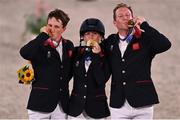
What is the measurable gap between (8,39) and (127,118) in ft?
42.3

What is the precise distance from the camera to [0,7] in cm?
2553

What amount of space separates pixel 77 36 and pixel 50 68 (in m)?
12.3

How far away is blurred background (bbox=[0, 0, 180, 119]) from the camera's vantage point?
10516 mm

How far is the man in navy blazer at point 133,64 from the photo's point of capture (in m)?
5.67

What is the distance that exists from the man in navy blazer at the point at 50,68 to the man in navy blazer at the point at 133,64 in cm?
50

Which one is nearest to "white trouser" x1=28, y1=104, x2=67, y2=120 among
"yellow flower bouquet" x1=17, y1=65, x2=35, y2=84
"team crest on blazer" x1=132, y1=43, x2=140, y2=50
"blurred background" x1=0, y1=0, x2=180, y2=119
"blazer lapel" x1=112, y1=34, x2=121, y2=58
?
"yellow flower bouquet" x1=17, y1=65, x2=35, y2=84

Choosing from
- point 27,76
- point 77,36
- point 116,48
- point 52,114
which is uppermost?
point 77,36

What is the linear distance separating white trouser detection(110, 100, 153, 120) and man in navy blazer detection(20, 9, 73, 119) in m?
0.53

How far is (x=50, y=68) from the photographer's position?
5844mm

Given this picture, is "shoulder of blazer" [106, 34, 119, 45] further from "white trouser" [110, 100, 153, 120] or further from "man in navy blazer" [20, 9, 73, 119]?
"white trouser" [110, 100, 153, 120]

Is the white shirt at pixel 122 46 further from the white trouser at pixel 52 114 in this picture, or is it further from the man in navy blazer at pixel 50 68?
the white trouser at pixel 52 114

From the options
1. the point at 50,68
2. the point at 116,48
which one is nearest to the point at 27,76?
the point at 50,68

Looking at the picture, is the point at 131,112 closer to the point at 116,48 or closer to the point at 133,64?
the point at 133,64

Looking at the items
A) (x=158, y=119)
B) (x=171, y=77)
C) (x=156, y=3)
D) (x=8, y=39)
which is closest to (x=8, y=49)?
(x=8, y=39)
